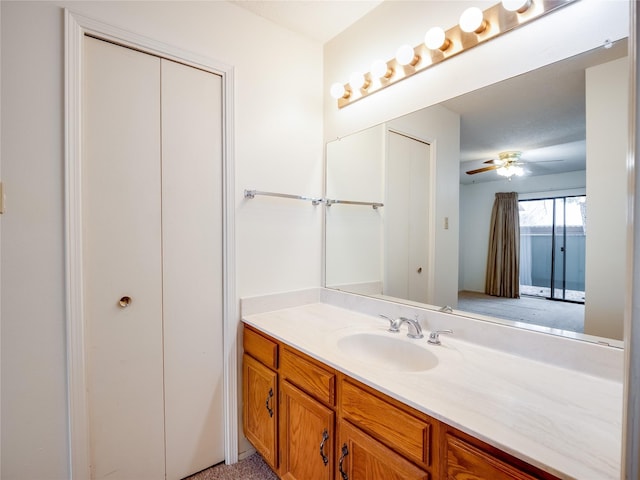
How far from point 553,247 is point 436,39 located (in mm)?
993

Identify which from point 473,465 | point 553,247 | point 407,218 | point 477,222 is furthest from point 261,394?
point 553,247

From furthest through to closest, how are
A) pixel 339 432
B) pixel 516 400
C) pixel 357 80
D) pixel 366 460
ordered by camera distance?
pixel 357 80 < pixel 339 432 < pixel 366 460 < pixel 516 400

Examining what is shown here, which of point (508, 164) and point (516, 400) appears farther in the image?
point (508, 164)

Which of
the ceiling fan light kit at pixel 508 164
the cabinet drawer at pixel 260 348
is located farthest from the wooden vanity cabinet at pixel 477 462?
the ceiling fan light kit at pixel 508 164

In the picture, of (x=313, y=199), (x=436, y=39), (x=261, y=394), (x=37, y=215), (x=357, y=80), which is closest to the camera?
(x=37, y=215)

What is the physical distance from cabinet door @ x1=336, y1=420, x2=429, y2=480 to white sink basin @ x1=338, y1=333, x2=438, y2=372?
0.30 m

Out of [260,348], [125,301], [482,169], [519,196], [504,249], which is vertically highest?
[482,169]

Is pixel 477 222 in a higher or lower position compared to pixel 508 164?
lower

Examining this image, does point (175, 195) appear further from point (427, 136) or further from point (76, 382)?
point (427, 136)

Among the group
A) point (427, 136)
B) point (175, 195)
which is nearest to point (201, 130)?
point (175, 195)

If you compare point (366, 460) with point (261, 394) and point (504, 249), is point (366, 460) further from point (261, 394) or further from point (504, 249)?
point (504, 249)

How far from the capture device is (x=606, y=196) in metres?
1.00

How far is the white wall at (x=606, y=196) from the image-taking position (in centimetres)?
97

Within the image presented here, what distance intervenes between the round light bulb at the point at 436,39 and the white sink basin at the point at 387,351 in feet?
4.27
